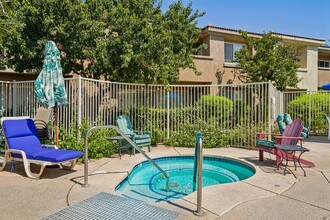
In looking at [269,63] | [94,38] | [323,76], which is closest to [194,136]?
[94,38]

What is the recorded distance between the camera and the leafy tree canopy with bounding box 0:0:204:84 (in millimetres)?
8875

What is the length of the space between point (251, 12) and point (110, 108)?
10.4 meters

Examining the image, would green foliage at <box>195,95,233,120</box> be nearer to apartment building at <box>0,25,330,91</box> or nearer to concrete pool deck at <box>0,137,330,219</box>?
concrete pool deck at <box>0,137,330,219</box>

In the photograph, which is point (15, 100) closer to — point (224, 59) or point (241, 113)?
point (241, 113)

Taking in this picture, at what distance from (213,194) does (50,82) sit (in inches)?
207

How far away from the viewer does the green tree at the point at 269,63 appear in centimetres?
1600

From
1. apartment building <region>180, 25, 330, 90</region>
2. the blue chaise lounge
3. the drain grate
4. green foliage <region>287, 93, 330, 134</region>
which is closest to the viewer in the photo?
the drain grate

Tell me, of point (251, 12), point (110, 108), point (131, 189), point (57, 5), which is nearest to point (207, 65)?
point (251, 12)

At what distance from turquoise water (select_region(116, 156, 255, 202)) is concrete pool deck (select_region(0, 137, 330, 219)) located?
0.39 meters

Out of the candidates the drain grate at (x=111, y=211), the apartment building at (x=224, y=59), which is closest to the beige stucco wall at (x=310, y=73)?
the apartment building at (x=224, y=59)

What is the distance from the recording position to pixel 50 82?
279 inches

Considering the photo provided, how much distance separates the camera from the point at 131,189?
19.8 ft

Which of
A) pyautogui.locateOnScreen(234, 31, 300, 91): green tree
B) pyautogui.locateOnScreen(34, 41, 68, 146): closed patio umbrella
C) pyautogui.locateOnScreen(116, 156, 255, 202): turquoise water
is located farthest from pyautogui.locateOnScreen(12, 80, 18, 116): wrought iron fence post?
pyautogui.locateOnScreen(234, 31, 300, 91): green tree

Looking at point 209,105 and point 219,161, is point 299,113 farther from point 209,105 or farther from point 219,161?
point 219,161
